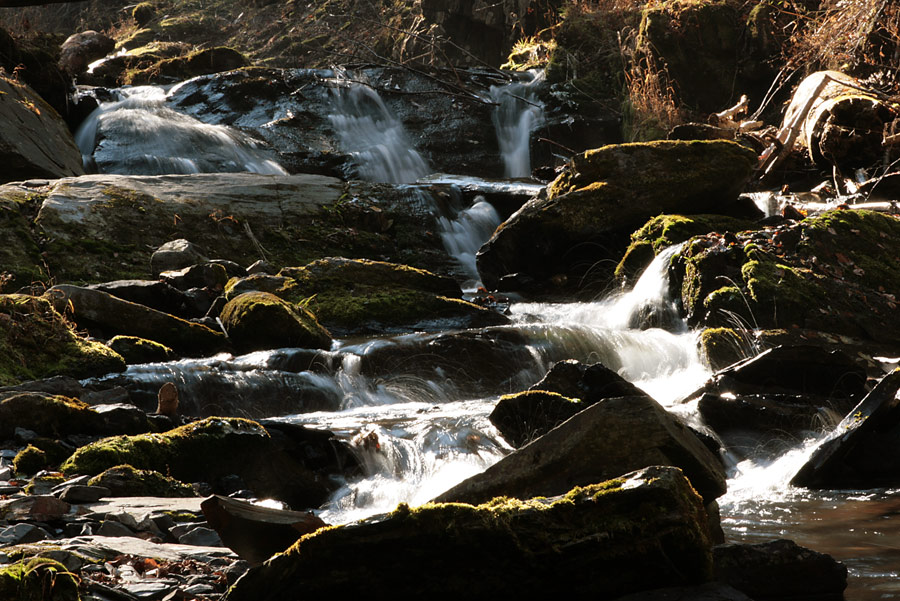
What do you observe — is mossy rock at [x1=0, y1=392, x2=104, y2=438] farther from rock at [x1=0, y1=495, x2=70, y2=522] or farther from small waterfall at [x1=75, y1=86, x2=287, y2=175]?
small waterfall at [x1=75, y1=86, x2=287, y2=175]

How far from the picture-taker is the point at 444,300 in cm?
949

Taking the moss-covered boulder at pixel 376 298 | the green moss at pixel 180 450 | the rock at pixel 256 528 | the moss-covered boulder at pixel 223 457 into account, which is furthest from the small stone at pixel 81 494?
the moss-covered boulder at pixel 376 298

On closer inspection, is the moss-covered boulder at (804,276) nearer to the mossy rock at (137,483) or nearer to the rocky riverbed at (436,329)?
the rocky riverbed at (436,329)

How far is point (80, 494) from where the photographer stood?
3.85 metres

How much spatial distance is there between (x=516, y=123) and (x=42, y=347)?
12.3m

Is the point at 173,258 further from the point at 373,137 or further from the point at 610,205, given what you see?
the point at 373,137

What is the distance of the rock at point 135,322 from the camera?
7645mm

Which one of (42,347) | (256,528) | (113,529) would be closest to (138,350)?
(42,347)

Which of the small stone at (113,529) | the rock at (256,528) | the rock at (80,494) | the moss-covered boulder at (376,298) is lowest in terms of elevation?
the moss-covered boulder at (376,298)

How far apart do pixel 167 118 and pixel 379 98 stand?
15.5 ft

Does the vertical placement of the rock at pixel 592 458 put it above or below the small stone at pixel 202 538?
above

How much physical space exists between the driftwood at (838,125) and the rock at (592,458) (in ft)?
29.6

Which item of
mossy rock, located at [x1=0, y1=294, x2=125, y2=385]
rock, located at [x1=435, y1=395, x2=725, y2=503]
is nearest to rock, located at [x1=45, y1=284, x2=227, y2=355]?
mossy rock, located at [x1=0, y1=294, x2=125, y2=385]

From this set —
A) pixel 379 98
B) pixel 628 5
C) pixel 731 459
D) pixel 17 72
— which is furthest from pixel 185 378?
pixel 628 5
